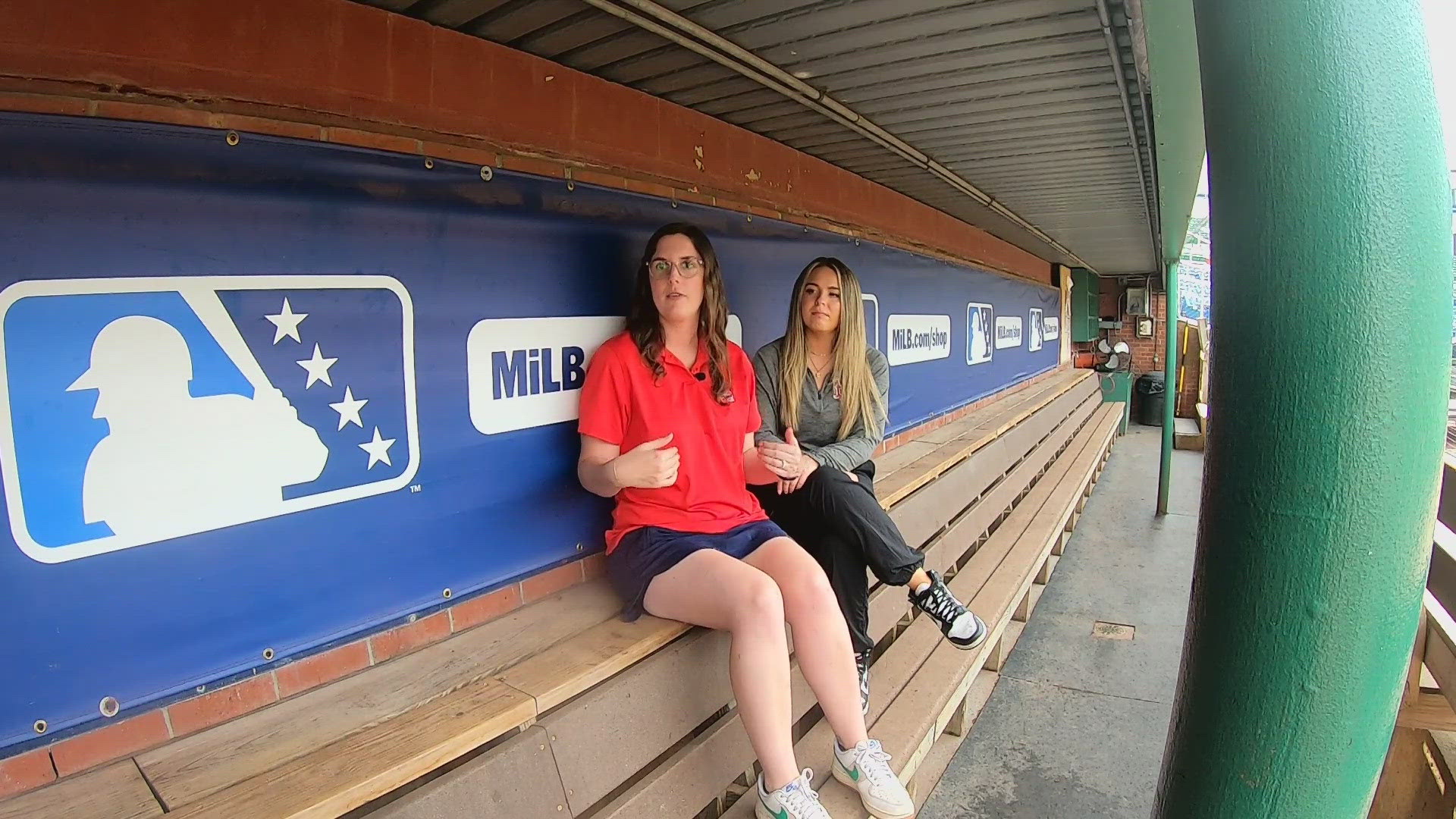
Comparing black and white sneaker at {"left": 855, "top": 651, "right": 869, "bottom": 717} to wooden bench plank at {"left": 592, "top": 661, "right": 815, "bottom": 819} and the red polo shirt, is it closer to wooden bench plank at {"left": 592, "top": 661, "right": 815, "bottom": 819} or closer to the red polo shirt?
wooden bench plank at {"left": 592, "top": 661, "right": 815, "bottom": 819}

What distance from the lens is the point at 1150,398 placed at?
46.5ft

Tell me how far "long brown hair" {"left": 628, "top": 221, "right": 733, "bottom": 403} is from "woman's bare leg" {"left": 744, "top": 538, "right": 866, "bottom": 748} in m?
0.53

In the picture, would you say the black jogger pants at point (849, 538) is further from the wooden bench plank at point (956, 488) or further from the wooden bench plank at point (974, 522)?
the wooden bench plank at point (956, 488)

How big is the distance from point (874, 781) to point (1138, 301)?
559 inches

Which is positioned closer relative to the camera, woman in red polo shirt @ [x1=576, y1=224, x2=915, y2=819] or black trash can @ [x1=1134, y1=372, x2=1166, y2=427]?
woman in red polo shirt @ [x1=576, y1=224, x2=915, y2=819]

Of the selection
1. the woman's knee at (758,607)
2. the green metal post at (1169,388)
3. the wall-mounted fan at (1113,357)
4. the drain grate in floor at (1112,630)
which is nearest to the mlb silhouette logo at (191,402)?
the woman's knee at (758,607)

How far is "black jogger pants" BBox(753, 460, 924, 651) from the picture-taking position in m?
2.22

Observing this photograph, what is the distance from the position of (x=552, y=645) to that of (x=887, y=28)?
186 cm

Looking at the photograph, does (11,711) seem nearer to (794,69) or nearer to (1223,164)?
(1223,164)

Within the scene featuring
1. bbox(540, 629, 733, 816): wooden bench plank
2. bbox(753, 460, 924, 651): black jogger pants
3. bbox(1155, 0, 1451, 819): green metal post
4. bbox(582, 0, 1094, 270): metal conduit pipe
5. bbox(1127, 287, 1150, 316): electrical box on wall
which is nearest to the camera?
bbox(1155, 0, 1451, 819): green metal post

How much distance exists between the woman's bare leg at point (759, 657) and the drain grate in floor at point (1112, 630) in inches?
128

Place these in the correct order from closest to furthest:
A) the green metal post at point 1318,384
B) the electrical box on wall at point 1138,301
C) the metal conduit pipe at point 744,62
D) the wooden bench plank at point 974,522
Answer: the green metal post at point 1318,384
the metal conduit pipe at point 744,62
the wooden bench plank at point 974,522
the electrical box on wall at point 1138,301

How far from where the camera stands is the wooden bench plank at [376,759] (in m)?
1.20

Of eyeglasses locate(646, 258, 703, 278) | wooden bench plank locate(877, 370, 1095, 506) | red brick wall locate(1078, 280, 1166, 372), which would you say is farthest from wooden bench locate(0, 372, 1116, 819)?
red brick wall locate(1078, 280, 1166, 372)
